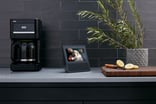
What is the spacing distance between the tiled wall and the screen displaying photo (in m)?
0.28

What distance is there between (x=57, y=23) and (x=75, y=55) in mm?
433

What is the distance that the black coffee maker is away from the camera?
2.02 metres

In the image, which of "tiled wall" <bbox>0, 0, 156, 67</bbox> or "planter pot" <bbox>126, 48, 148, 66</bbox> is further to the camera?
"tiled wall" <bbox>0, 0, 156, 67</bbox>

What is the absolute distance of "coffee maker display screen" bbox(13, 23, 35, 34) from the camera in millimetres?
2016

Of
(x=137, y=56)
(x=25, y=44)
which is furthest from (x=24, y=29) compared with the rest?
(x=137, y=56)

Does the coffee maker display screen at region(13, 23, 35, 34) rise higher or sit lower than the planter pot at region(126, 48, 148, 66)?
higher

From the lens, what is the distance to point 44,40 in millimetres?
2336

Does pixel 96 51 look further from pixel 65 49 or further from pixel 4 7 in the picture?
pixel 4 7

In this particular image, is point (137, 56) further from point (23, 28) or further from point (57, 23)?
point (23, 28)

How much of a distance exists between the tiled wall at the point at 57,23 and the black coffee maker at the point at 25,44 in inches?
10.4

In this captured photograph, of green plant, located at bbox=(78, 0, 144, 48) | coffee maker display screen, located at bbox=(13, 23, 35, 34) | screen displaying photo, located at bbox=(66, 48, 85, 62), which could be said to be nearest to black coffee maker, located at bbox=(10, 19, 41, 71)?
coffee maker display screen, located at bbox=(13, 23, 35, 34)

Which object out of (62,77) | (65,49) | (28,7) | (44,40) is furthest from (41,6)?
(62,77)

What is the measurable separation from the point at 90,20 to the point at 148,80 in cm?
82

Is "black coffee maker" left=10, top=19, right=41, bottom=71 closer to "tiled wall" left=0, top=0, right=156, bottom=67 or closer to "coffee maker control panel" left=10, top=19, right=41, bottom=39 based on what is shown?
"coffee maker control panel" left=10, top=19, right=41, bottom=39
